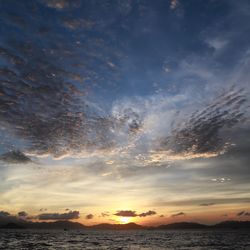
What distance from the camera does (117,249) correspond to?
65688mm

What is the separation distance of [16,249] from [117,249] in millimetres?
22954

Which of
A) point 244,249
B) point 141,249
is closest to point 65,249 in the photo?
point 141,249

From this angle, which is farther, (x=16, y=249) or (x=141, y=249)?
(x=141, y=249)

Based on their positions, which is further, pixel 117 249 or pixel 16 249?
pixel 117 249

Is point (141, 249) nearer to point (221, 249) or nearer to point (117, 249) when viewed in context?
point (117, 249)

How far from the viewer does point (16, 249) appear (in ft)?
195

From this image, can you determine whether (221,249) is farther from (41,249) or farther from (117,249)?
(41,249)

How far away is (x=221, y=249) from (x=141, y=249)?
19.6 meters

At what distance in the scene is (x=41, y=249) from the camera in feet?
204

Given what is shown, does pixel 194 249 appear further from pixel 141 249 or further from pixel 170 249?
pixel 141 249

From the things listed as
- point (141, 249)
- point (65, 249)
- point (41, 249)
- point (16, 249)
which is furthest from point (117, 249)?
point (16, 249)

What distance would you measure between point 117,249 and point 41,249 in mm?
17700

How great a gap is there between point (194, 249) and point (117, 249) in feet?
63.7

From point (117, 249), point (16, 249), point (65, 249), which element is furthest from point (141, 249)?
point (16, 249)
